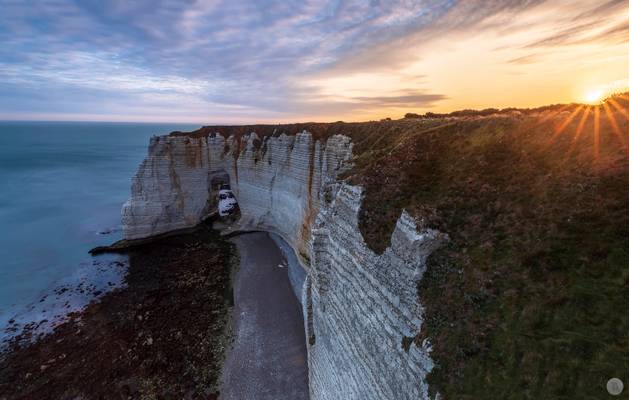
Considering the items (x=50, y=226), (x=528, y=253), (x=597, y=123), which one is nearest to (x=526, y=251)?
(x=528, y=253)

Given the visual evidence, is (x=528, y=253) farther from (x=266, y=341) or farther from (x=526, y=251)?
(x=266, y=341)

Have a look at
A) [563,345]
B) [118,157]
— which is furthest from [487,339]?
[118,157]

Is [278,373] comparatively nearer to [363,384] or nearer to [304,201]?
[363,384]

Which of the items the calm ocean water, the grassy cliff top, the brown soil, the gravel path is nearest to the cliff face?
the grassy cliff top

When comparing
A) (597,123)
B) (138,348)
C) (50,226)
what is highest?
(597,123)

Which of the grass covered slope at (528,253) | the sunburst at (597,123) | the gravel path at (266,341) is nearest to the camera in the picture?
the grass covered slope at (528,253)

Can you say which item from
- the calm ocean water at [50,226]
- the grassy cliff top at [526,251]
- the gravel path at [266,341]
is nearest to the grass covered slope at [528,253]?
the grassy cliff top at [526,251]

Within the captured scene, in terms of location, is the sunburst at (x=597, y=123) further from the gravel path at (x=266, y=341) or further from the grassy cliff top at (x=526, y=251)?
the gravel path at (x=266, y=341)
